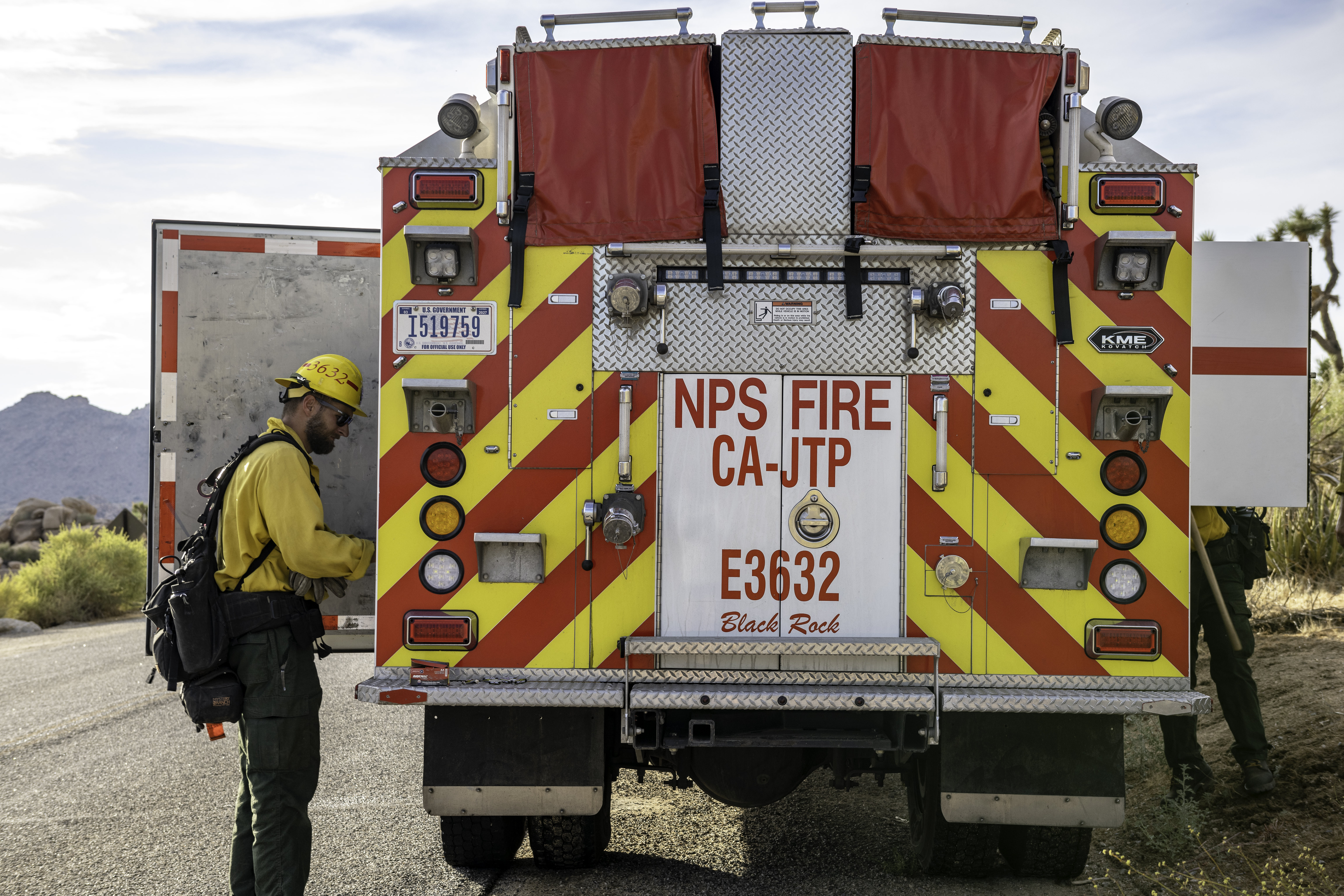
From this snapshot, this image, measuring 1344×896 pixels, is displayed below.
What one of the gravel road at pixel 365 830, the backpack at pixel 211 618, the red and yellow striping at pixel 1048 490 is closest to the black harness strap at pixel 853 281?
the red and yellow striping at pixel 1048 490

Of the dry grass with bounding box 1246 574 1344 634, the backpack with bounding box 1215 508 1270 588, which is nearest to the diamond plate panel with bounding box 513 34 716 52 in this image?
the backpack with bounding box 1215 508 1270 588

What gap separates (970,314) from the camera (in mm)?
3855

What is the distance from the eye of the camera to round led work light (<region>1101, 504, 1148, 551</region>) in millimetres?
3781

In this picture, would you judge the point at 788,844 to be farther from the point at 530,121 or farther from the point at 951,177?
the point at 530,121

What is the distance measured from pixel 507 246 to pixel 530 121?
0.49m

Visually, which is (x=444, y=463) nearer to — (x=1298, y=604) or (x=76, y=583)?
(x=1298, y=604)

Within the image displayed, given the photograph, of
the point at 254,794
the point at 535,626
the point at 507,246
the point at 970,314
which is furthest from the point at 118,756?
the point at 970,314

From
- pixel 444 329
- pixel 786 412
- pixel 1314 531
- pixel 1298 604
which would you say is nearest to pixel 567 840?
pixel 786 412

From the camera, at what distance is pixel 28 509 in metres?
35.3

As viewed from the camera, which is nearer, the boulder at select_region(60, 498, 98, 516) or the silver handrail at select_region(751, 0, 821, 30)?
the silver handrail at select_region(751, 0, 821, 30)

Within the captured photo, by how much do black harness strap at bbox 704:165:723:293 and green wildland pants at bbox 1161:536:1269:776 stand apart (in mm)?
3082

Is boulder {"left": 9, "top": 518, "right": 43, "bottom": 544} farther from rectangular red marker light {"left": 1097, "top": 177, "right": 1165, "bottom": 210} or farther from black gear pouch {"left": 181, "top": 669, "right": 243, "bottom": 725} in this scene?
rectangular red marker light {"left": 1097, "top": 177, "right": 1165, "bottom": 210}

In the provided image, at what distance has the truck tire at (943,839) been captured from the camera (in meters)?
4.22

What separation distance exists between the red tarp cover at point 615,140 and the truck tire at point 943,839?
2433mm
